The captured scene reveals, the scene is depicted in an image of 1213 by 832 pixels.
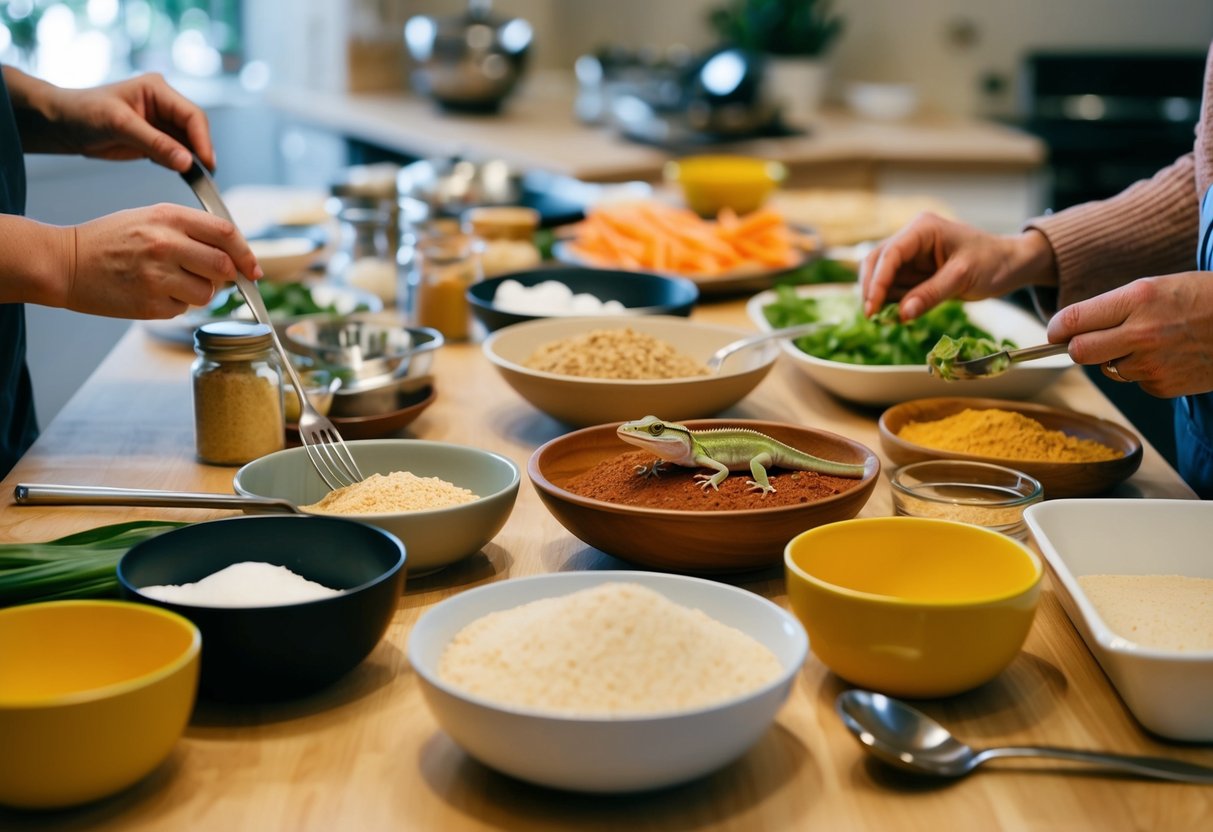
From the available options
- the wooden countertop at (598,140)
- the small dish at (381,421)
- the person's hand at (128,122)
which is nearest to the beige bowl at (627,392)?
the small dish at (381,421)

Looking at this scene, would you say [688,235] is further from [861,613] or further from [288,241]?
[861,613]

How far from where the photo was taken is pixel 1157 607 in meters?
1.12

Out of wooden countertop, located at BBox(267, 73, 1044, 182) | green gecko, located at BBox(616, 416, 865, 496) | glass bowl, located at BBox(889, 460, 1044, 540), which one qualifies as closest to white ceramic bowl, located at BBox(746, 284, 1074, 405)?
glass bowl, located at BBox(889, 460, 1044, 540)

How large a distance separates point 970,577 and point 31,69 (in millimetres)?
4450

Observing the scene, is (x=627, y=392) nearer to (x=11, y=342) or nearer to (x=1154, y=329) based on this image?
(x=1154, y=329)

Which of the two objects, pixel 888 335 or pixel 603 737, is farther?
pixel 888 335

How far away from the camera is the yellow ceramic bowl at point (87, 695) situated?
81 centimetres

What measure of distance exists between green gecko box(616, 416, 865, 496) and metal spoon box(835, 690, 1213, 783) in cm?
33

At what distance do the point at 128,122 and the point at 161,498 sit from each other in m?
0.80

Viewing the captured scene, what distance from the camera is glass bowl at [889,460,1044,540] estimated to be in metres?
1.29

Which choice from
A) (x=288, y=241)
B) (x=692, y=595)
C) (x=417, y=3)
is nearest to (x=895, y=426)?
(x=692, y=595)

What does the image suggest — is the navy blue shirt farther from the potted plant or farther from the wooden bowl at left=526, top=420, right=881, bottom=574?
the potted plant

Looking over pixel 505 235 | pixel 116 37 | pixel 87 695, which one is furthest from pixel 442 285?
pixel 116 37

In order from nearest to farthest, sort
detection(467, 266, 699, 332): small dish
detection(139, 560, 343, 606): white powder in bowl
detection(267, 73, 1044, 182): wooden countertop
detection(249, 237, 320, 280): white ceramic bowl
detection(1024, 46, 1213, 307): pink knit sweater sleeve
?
detection(139, 560, 343, 606): white powder in bowl
detection(1024, 46, 1213, 307): pink knit sweater sleeve
detection(467, 266, 699, 332): small dish
detection(249, 237, 320, 280): white ceramic bowl
detection(267, 73, 1044, 182): wooden countertop
